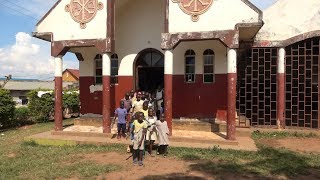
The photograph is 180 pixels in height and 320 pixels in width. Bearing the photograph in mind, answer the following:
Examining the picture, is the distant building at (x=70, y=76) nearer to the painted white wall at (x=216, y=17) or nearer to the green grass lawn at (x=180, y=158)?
the green grass lawn at (x=180, y=158)

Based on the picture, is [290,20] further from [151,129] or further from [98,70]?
[98,70]

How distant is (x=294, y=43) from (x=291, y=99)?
2187 millimetres

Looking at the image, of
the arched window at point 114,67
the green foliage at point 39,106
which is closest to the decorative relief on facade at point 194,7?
the arched window at point 114,67

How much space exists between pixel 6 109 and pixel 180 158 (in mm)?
12012

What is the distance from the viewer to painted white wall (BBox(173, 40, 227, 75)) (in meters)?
13.9

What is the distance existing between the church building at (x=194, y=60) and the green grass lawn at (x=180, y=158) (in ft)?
6.47

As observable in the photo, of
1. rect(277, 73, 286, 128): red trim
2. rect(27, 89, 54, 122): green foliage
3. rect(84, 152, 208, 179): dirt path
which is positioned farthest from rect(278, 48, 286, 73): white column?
rect(27, 89, 54, 122): green foliage

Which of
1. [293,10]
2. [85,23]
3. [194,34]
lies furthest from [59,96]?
[293,10]

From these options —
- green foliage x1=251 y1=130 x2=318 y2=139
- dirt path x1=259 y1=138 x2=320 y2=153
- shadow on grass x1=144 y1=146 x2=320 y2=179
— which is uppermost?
green foliage x1=251 y1=130 x2=318 y2=139

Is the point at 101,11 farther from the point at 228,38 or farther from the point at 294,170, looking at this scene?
the point at 294,170

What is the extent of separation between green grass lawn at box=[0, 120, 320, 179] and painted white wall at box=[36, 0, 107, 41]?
4045 millimetres

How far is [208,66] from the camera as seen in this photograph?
1420cm

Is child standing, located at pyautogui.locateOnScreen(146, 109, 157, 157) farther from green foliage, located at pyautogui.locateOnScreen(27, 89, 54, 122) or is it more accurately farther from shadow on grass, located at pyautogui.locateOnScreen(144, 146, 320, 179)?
green foliage, located at pyautogui.locateOnScreen(27, 89, 54, 122)

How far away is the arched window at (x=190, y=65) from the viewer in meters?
14.3
